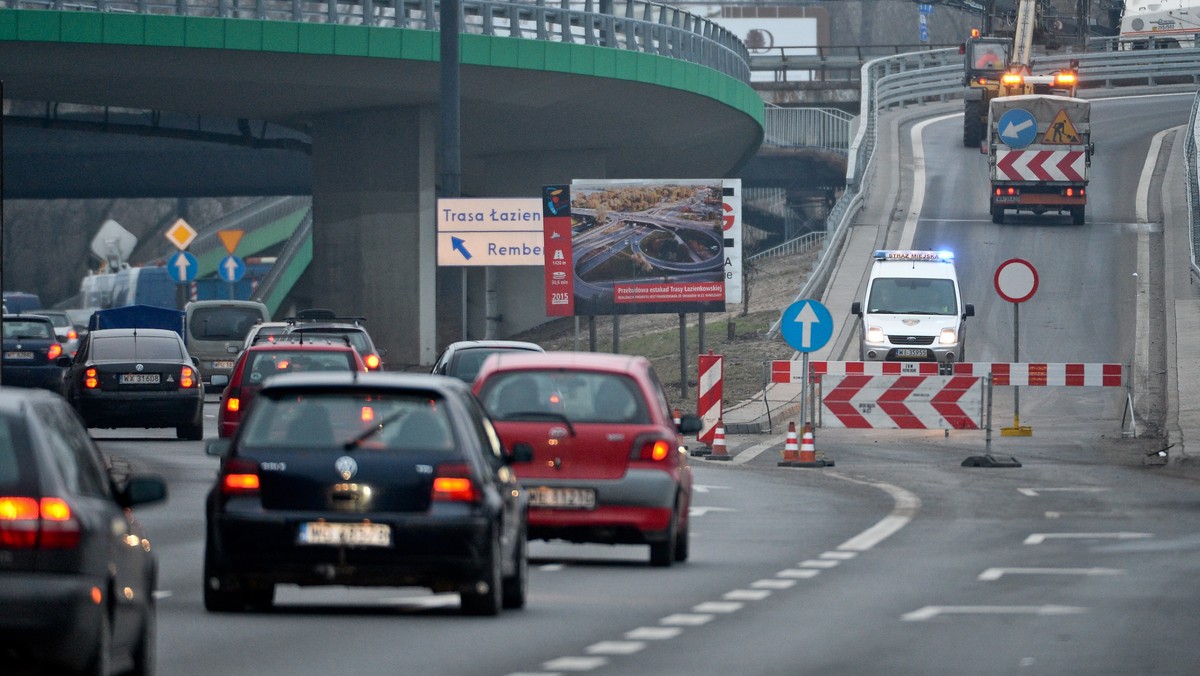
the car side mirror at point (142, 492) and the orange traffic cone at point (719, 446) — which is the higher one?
the car side mirror at point (142, 492)

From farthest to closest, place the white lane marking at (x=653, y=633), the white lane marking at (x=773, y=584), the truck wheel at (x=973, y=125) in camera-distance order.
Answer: the truck wheel at (x=973, y=125) → the white lane marking at (x=773, y=584) → the white lane marking at (x=653, y=633)

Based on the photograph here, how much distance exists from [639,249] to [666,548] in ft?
71.0

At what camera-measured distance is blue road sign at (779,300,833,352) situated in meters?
26.2

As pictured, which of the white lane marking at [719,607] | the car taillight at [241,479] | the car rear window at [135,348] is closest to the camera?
the car taillight at [241,479]

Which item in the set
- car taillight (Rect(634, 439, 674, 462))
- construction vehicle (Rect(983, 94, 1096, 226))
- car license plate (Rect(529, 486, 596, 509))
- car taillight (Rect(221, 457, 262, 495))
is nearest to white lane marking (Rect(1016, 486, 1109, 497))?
car taillight (Rect(634, 439, 674, 462))

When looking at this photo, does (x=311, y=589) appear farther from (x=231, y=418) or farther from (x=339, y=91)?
(x=339, y=91)

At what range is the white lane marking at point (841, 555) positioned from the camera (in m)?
15.3

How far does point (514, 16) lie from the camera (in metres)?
42.9

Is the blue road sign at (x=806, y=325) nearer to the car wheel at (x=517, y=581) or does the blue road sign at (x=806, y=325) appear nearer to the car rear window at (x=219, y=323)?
the car wheel at (x=517, y=581)

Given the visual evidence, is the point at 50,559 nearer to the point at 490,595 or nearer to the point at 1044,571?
the point at 490,595

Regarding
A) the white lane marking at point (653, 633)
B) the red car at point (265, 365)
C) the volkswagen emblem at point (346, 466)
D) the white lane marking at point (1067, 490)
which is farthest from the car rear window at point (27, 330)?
the white lane marking at point (653, 633)

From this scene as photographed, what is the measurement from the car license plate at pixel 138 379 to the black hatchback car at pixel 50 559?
20.1 meters

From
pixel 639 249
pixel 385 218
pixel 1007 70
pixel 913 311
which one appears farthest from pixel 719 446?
pixel 1007 70

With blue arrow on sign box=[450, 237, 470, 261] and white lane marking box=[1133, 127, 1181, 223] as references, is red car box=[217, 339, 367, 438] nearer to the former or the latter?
blue arrow on sign box=[450, 237, 470, 261]
